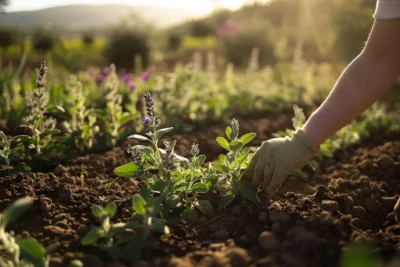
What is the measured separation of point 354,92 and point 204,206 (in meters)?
0.86

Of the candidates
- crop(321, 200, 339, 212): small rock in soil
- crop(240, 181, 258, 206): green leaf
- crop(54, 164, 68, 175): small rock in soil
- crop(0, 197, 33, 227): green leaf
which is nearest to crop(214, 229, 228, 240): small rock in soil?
crop(240, 181, 258, 206): green leaf

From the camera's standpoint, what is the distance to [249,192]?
2.08 metres

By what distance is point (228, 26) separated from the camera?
Answer: 45.3 ft

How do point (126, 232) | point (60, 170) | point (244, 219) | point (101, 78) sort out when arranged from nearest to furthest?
1. point (126, 232)
2. point (244, 219)
3. point (60, 170)
4. point (101, 78)

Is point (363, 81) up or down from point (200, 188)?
up

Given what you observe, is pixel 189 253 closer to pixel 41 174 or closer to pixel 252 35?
pixel 41 174

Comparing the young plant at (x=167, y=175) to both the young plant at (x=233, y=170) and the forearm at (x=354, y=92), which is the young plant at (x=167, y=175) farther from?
the forearm at (x=354, y=92)

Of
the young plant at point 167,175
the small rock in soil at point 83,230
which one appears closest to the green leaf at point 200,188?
the young plant at point 167,175

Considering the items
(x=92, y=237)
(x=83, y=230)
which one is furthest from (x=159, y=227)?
(x=83, y=230)

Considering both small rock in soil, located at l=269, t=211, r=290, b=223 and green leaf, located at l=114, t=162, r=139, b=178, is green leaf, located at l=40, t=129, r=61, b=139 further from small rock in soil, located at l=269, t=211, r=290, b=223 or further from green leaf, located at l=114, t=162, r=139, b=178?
small rock in soil, located at l=269, t=211, r=290, b=223

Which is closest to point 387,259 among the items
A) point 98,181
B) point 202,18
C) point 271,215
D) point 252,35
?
point 271,215

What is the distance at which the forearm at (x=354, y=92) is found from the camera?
204cm

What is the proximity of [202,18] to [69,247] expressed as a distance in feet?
90.9

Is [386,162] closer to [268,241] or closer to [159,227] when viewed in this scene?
[268,241]
